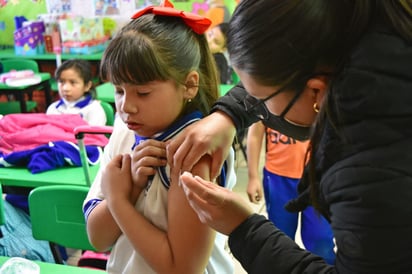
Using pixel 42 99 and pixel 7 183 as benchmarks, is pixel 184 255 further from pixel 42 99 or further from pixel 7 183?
pixel 42 99

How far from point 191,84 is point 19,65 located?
3.91 meters

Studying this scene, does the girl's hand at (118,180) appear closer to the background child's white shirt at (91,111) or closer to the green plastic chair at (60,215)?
the green plastic chair at (60,215)

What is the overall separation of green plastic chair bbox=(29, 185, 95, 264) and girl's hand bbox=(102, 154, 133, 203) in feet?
2.05

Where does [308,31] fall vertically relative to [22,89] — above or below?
above

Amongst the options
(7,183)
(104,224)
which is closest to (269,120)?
(104,224)

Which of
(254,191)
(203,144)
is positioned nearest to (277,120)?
(203,144)

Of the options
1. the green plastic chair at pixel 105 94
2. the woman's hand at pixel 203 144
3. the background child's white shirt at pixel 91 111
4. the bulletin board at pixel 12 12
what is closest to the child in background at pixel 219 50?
the green plastic chair at pixel 105 94

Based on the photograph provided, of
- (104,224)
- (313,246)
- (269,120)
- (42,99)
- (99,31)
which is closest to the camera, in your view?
(269,120)

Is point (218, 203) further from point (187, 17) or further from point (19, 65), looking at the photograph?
point (19, 65)

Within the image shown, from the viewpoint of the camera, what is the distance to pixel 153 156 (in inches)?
37.4

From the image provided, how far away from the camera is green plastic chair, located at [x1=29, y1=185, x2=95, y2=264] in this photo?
1610mm

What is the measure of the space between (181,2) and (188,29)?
3.24 m

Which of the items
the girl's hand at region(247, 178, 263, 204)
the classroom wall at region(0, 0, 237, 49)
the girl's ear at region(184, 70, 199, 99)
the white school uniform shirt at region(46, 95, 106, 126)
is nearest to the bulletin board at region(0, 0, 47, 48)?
the classroom wall at region(0, 0, 237, 49)

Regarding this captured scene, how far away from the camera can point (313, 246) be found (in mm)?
1977
